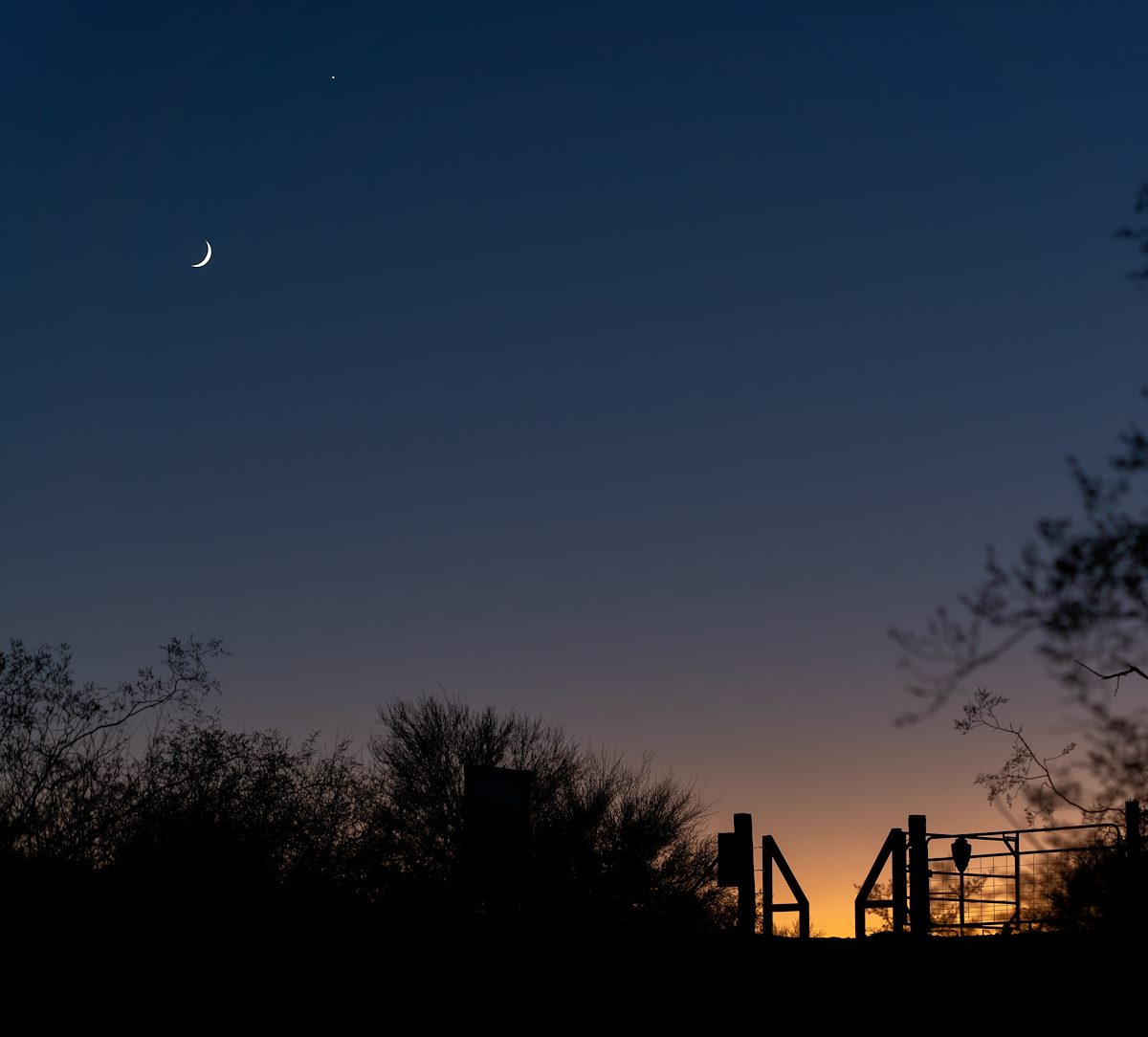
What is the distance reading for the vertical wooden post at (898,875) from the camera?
63.9 ft

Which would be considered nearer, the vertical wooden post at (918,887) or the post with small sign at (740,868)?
the post with small sign at (740,868)

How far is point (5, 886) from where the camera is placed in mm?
17250

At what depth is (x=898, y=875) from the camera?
19.6 metres

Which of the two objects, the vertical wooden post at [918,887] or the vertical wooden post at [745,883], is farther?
the vertical wooden post at [918,887]

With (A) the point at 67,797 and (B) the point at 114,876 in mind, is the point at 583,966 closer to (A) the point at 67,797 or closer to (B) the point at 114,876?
(B) the point at 114,876

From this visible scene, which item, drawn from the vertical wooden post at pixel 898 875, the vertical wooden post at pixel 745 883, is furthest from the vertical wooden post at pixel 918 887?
the vertical wooden post at pixel 745 883

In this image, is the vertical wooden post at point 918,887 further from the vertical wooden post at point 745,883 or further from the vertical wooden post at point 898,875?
the vertical wooden post at point 745,883

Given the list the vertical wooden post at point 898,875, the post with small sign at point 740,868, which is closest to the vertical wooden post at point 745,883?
the post with small sign at point 740,868

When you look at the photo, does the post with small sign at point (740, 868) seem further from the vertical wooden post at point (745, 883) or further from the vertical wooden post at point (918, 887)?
the vertical wooden post at point (918, 887)

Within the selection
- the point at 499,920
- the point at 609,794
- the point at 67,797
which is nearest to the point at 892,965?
the point at 499,920

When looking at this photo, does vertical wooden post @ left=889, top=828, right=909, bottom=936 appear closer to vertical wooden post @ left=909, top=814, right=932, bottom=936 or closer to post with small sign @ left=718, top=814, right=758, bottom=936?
vertical wooden post @ left=909, top=814, right=932, bottom=936

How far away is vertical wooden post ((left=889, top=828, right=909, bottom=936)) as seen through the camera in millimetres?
19484

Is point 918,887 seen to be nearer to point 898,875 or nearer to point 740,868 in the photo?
point 898,875

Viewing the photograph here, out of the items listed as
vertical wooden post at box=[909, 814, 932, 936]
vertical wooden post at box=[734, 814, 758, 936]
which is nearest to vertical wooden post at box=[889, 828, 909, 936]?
vertical wooden post at box=[909, 814, 932, 936]
